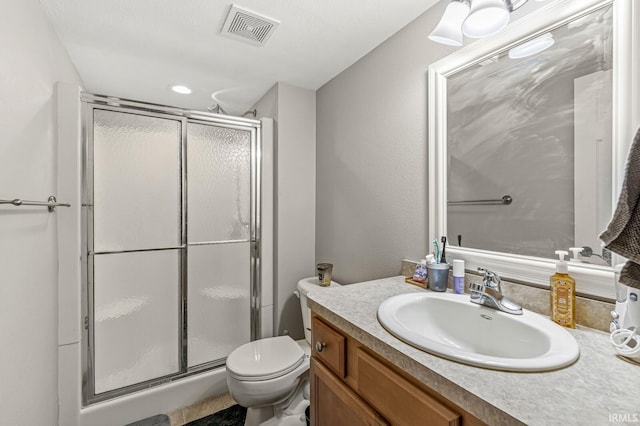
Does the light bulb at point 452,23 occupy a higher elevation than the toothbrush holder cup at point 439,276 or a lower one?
higher

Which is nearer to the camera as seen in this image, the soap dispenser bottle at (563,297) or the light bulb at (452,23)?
the soap dispenser bottle at (563,297)

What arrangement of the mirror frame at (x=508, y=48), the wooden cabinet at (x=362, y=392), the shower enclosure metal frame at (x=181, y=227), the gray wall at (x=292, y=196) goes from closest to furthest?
the wooden cabinet at (x=362, y=392), the mirror frame at (x=508, y=48), the shower enclosure metal frame at (x=181, y=227), the gray wall at (x=292, y=196)

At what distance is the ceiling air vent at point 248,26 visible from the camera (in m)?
1.38

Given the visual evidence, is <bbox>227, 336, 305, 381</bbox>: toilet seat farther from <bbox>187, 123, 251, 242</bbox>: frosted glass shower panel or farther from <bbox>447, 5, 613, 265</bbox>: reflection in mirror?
<bbox>447, 5, 613, 265</bbox>: reflection in mirror

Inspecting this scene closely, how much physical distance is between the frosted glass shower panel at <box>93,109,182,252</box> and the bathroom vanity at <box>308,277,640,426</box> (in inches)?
51.6

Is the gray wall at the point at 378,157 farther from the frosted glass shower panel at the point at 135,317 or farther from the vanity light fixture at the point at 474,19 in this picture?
the frosted glass shower panel at the point at 135,317

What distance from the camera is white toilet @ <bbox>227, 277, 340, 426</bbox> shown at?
1.39 meters

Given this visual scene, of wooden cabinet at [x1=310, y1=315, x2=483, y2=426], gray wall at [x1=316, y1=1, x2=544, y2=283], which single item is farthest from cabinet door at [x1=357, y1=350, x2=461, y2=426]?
gray wall at [x1=316, y1=1, x2=544, y2=283]

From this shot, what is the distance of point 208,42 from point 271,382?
75.4 inches

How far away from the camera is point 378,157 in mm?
1603

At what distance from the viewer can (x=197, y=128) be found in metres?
1.90

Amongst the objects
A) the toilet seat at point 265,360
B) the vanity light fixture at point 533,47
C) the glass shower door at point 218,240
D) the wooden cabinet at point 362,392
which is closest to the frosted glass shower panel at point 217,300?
the glass shower door at point 218,240

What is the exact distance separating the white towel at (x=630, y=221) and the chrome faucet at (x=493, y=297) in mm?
290

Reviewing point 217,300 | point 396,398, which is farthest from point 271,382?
point 396,398
